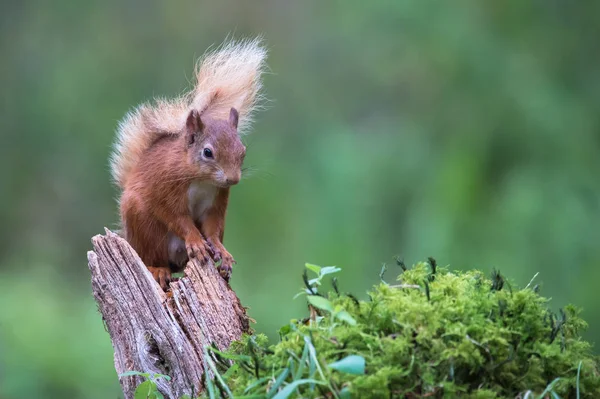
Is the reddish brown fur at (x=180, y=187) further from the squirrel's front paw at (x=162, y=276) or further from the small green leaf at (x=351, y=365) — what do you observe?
the small green leaf at (x=351, y=365)

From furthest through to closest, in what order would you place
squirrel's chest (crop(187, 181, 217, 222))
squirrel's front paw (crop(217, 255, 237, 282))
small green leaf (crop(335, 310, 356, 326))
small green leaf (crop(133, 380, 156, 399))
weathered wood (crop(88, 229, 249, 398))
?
squirrel's chest (crop(187, 181, 217, 222)), squirrel's front paw (crop(217, 255, 237, 282)), weathered wood (crop(88, 229, 249, 398)), small green leaf (crop(133, 380, 156, 399)), small green leaf (crop(335, 310, 356, 326))

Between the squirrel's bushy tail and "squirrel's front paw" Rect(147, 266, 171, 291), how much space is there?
0.52 meters

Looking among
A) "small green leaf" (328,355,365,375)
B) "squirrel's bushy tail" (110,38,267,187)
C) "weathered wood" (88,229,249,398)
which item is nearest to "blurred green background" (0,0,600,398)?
"squirrel's bushy tail" (110,38,267,187)

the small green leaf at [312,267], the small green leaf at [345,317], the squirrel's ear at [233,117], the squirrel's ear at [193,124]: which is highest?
the squirrel's ear at [233,117]

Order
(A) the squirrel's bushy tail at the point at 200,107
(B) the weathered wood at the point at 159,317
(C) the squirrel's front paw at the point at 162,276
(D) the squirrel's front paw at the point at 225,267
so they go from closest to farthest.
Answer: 1. (B) the weathered wood at the point at 159,317
2. (D) the squirrel's front paw at the point at 225,267
3. (C) the squirrel's front paw at the point at 162,276
4. (A) the squirrel's bushy tail at the point at 200,107

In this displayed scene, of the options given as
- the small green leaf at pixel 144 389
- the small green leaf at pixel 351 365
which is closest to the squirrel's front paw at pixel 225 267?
the small green leaf at pixel 144 389

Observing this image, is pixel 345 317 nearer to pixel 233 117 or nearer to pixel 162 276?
pixel 162 276

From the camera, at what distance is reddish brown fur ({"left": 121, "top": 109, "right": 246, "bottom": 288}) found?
11.7 feet

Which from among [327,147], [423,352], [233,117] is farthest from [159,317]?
[327,147]

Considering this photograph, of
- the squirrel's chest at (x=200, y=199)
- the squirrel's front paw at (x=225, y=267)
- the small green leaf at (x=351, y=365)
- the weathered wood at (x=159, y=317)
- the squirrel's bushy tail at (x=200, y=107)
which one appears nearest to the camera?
the small green leaf at (x=351, y=365)

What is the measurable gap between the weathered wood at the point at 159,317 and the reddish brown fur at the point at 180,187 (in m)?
0.72

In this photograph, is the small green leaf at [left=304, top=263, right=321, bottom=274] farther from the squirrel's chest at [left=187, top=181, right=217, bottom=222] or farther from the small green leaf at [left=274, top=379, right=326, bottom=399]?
the squirrel's chest at [left=187, top=181, right=217, bottom=222]

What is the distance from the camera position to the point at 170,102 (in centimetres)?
396

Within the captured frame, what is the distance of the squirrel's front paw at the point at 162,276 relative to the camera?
355 cm
